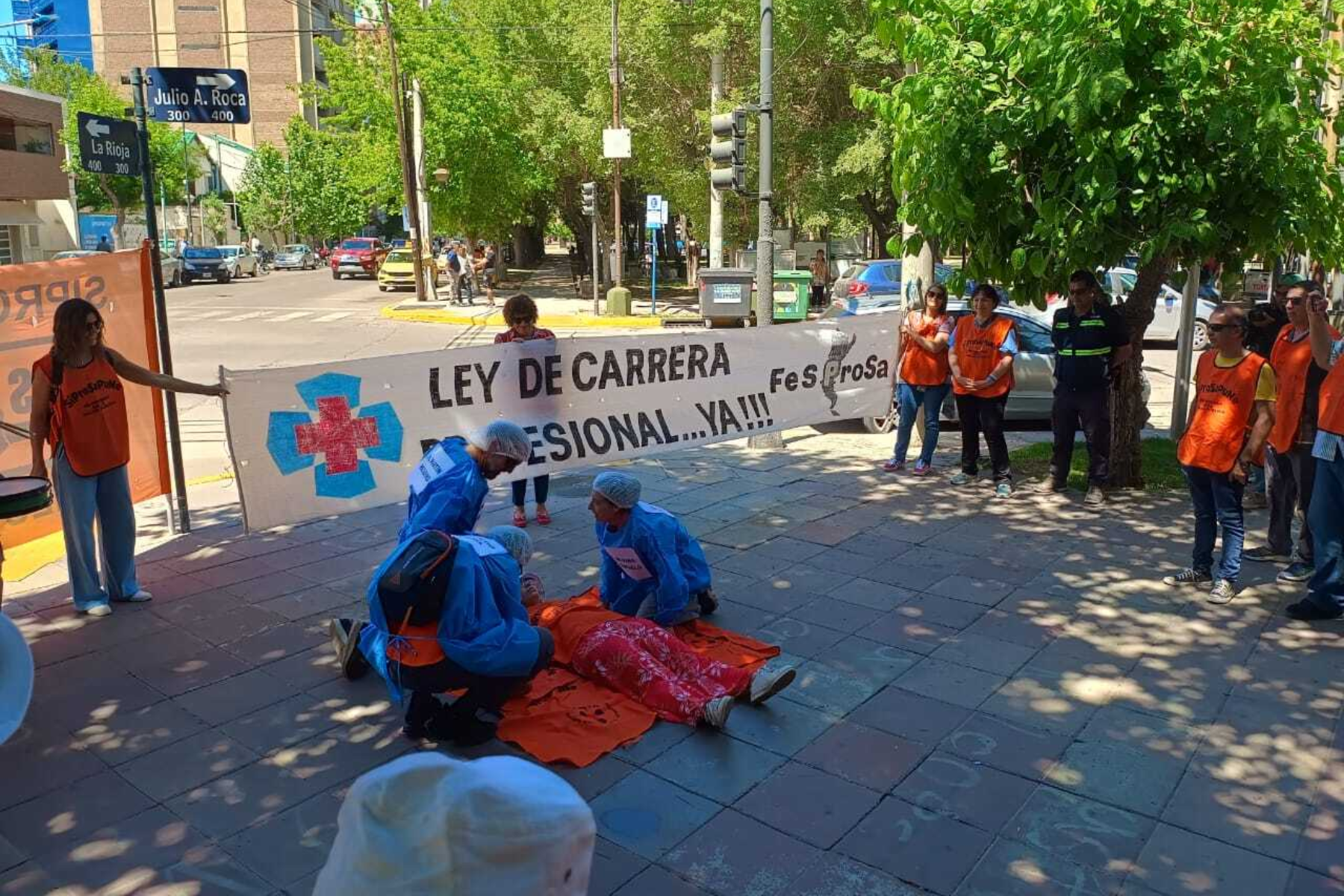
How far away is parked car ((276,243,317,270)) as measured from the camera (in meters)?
58.0

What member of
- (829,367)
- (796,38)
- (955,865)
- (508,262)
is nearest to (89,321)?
(955,865)

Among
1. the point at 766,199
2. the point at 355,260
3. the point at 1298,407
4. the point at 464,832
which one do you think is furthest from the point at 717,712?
the point at 355,260

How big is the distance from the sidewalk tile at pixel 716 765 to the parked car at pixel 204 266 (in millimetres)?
44457

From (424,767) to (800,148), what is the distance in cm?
2653

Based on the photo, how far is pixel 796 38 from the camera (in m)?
25.1

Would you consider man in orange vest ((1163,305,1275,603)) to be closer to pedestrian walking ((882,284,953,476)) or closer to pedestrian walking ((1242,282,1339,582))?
pedestrian walking ((1242,282,1339,582))

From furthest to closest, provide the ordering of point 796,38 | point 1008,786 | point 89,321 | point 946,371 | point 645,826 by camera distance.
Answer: point 796,38, point 946,371, point 89,321, point 1008,786, point 645,826

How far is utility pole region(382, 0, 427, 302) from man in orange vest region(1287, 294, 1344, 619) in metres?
28.0

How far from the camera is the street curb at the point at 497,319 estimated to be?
2522 cm

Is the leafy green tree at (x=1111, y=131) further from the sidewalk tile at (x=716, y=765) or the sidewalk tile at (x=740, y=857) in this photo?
the sidewalk tile at (x=740, y=857)

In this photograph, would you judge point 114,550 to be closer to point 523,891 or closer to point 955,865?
point 955,865

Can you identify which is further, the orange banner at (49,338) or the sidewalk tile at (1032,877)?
the orange banner at (49,338)

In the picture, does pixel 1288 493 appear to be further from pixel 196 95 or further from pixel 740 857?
pixel 196 95

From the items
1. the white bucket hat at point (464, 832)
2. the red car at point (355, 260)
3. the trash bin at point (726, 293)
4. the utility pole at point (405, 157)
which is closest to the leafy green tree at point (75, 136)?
the red car at point (355, 260)
